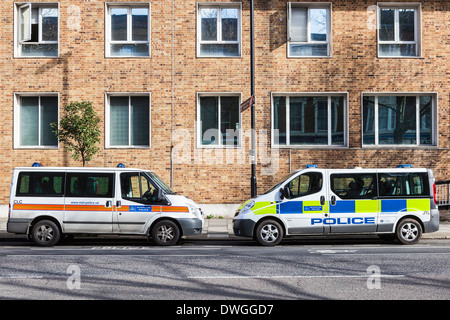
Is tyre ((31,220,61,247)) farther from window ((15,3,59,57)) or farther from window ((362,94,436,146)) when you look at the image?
window ((362,94,436,146))

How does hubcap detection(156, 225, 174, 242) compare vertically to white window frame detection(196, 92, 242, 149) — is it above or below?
below

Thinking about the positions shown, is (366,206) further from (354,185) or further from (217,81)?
(217,81)

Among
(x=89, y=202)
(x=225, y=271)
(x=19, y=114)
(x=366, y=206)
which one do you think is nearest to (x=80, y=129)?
(x=89, y=202)

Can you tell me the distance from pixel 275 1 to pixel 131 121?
21.6ft

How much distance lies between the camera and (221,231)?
15.0m

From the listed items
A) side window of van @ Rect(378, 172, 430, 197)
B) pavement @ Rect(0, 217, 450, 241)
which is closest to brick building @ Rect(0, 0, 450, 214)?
pavement @ Rect(0, 217, 450, 241)

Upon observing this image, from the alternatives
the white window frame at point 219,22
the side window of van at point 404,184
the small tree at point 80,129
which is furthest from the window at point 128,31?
the side window of van at point 404,184

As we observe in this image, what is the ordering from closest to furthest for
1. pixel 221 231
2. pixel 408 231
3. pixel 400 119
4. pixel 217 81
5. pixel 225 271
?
pixel 225 271 < pixel 408 231 < pixel 221 231 < pixel 217 81 < pixel 400 119

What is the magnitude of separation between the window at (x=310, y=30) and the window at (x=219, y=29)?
1940mm

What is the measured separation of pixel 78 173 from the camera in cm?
1247

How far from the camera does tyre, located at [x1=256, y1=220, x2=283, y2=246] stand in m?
12.3

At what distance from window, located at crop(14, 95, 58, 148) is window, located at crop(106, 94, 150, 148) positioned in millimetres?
1977

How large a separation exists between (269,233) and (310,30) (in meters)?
9.18
